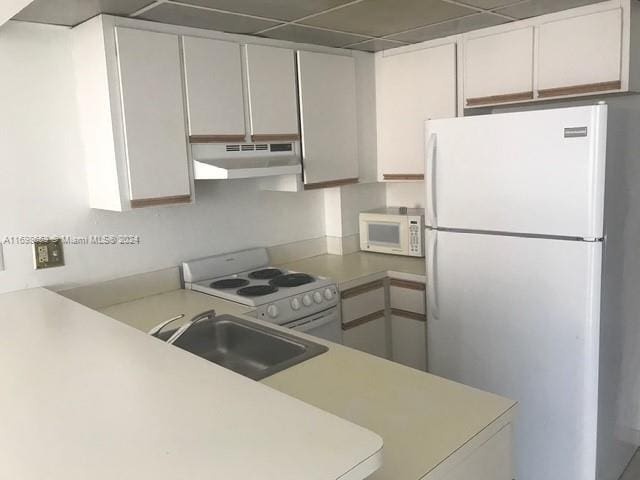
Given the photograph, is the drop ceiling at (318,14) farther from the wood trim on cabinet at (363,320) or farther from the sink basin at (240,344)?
A: the wood trim on cabinet at (363,320)

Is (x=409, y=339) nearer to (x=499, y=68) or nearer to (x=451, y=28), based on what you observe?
(x=499, y=68)

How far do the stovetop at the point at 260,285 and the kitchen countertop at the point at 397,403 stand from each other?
2.43 feet

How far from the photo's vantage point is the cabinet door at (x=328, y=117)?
289 centimetres

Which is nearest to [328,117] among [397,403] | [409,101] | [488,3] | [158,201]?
[409,101]

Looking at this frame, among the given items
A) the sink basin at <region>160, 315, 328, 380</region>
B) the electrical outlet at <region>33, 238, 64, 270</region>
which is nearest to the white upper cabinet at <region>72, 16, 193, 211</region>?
the electrical outlet at <region>33, 238, 64, 270</region>

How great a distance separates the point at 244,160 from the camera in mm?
2592

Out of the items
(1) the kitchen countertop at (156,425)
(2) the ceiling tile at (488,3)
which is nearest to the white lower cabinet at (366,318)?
(2) the ceiling tile at (488,3)

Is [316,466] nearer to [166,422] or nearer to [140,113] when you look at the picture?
[166,422]

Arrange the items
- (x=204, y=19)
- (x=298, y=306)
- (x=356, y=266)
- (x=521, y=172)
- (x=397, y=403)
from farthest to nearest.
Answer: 1. (x=356, y=266)
2. (x=298, y=306)
3. (x=204, y=19)
4. (x=521, y=172)
5. (x=397, y=403)

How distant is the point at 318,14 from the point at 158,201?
42.2 inches

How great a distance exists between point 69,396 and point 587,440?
6.40ft

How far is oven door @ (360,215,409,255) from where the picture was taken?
334cm

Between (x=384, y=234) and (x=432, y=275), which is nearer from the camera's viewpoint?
(x=432, y=275)

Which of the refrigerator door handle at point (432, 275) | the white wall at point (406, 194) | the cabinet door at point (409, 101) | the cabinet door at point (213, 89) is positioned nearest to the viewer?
the cabinet door at point (213, 89)
